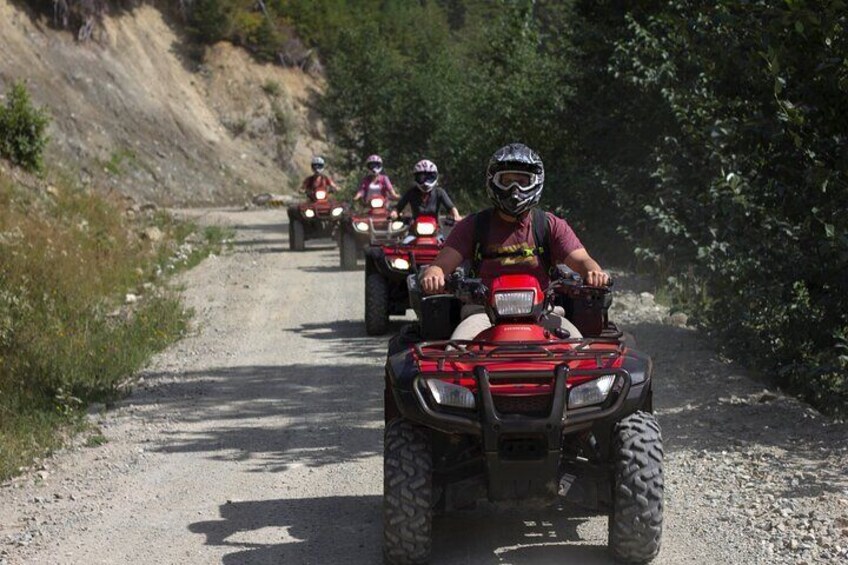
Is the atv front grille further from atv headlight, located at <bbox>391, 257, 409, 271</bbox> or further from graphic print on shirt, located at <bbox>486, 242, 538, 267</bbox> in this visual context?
atv headlight, located at <bbox>391, 257, 409, 271</bbox>

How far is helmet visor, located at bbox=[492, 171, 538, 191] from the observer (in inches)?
276

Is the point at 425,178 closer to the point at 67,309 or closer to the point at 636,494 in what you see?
the point at 67,309

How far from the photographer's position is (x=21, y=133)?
25312 mm

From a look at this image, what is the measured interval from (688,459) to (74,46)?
139 ft

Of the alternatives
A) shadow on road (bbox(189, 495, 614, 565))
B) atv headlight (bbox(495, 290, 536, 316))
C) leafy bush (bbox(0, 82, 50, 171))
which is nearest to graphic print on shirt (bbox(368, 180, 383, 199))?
leafy bush (bbox(0, 82, 50, 171))

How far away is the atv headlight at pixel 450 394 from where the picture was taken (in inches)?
230

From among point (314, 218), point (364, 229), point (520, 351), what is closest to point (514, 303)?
point (520, 351)

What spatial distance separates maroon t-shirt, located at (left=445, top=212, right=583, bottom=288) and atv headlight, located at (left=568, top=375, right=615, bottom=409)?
1361 millimetres

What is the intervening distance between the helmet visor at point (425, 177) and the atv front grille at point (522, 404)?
9.62 metres

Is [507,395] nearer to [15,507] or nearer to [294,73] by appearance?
[15,507]

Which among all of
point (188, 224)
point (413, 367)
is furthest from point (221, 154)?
point (413, 367)

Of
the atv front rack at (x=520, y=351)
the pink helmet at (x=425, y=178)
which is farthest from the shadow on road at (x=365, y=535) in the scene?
the pink helmet at (x=425, y=178)

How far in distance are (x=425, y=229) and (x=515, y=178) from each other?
776 centimetres

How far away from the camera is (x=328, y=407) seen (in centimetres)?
1063
